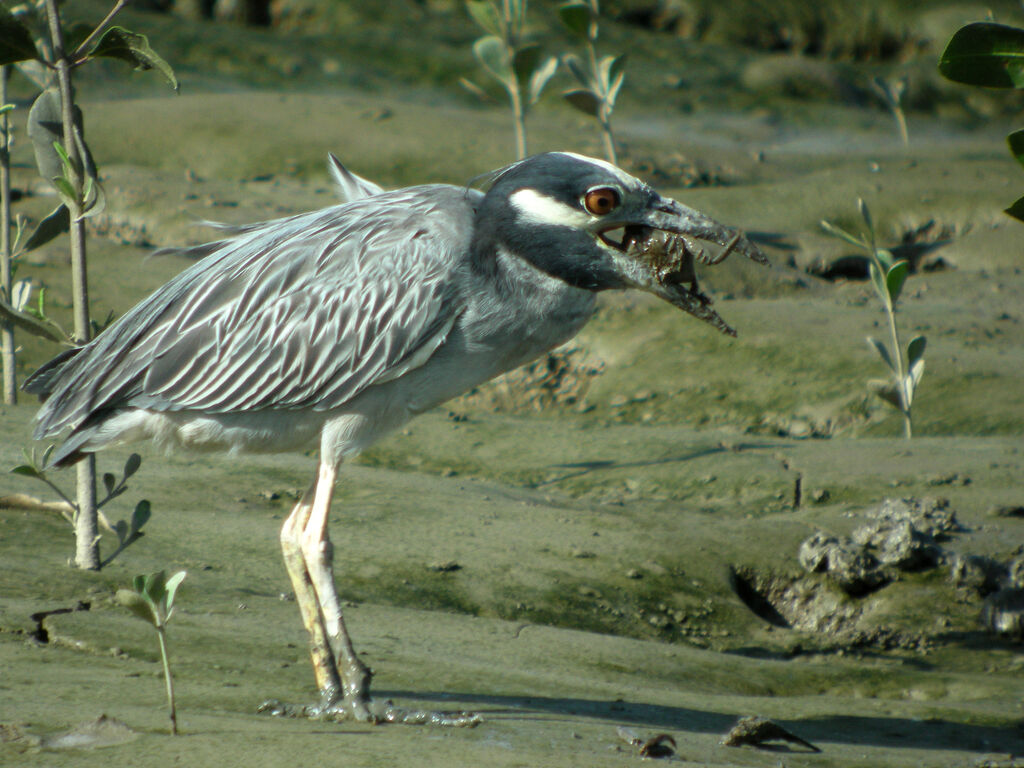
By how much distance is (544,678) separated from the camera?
384 cm

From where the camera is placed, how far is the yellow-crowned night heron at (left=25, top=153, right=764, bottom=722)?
3.54 meters

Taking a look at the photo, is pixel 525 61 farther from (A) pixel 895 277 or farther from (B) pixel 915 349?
(B) pixel 915 349

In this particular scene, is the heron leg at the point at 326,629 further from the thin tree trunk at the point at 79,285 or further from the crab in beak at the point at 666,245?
the crab in beak at the point at 666,245

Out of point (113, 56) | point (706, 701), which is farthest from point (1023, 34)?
point (113, 56)

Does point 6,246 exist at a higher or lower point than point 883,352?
higher

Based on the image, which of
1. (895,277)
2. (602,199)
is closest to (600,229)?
(602,199)

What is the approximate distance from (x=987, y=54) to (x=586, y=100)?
7599 mm

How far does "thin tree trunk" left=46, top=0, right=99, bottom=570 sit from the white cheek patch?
1607mm

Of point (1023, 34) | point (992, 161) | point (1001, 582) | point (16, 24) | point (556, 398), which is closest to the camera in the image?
point (1023, 34)

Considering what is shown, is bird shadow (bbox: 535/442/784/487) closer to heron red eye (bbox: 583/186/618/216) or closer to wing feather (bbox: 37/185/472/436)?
wing feather (bbox: 37/185/472/436)

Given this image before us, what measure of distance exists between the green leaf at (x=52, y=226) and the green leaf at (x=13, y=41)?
645 millimetres

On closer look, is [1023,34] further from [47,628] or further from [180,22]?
[180,22]

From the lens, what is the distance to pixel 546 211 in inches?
140

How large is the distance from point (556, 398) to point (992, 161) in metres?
8.08
